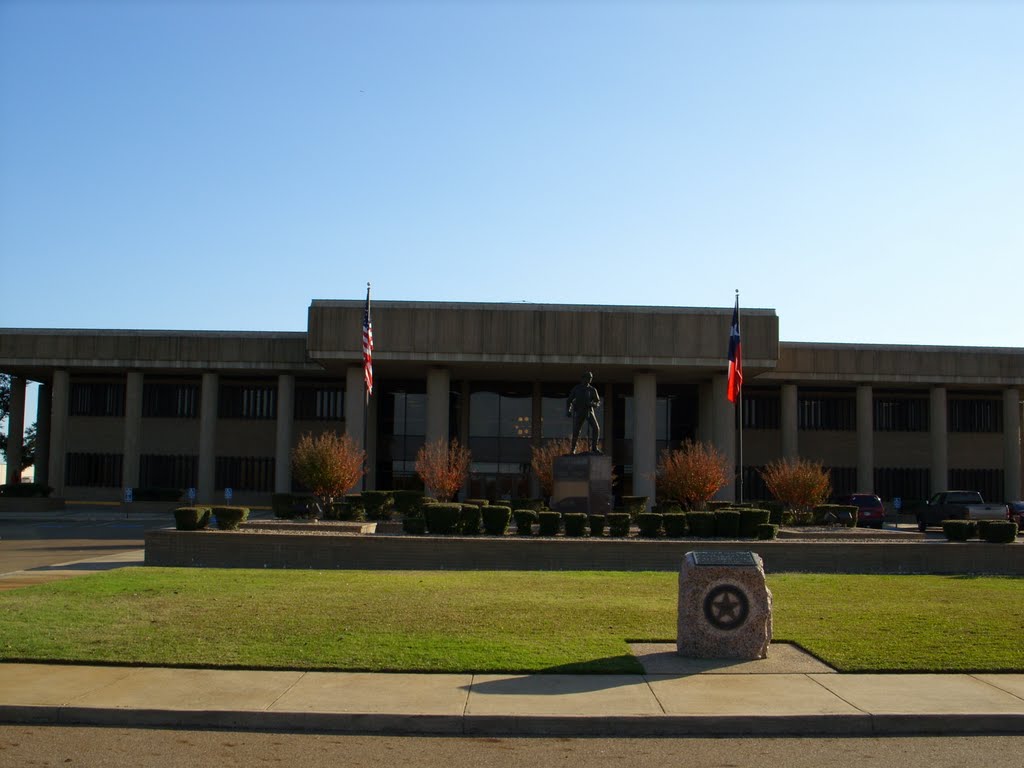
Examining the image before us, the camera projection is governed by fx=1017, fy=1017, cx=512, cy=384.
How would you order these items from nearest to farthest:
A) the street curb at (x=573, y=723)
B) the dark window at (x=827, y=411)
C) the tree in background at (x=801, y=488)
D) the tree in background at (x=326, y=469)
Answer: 1. the street curb at (x=573, y=723)
2. the tree in background at (x=801, y=488)
3. the tree in background at (x=326, y=469)
4. the dark window at (x=827, y=411)

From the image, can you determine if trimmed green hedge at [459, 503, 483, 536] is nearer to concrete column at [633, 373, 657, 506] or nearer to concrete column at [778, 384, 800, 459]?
concrete column at [633, 373, 657, 506]

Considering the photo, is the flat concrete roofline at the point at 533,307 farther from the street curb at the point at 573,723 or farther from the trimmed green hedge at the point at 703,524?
the street curb at the point at 573,723

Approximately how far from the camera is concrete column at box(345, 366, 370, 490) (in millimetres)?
45438

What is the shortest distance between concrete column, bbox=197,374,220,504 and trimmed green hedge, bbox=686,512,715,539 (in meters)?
33.2

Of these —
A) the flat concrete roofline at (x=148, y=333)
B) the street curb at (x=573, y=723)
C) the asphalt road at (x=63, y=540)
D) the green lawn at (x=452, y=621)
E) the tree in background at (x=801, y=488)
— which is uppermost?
the flat concrete roofline at (x=148, y=333)

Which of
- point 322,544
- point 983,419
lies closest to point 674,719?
point 322,544

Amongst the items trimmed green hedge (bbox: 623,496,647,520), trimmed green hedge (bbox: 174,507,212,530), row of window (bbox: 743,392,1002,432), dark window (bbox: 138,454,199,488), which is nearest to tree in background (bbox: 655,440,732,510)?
trimmed green hedge (bbox: 623,496,647,520)

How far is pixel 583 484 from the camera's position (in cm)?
2850

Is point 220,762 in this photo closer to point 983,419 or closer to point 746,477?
point 746,477

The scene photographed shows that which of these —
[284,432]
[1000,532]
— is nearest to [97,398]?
[284,432]

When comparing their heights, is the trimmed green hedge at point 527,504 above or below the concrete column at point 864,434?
below

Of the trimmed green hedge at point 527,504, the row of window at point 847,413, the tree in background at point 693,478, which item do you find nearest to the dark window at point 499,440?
the row of window at point 847,413

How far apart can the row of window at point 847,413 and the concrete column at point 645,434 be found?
11.7m

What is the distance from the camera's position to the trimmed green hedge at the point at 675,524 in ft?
83.5
